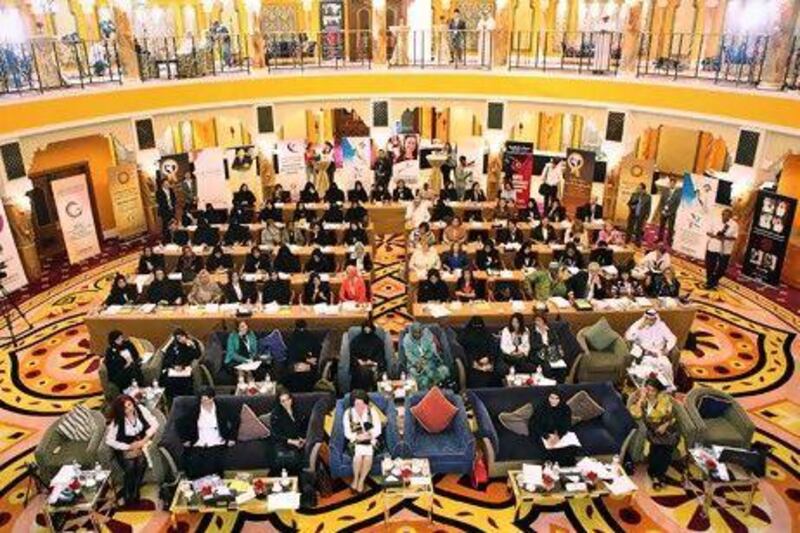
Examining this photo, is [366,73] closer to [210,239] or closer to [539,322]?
[210,239]

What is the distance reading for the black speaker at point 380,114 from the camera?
17.6 meters

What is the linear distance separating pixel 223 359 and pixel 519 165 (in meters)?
9.87

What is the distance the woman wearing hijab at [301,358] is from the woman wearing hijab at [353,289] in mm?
1321

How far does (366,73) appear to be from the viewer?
17250 mm

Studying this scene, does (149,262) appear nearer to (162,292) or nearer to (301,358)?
(162,292)

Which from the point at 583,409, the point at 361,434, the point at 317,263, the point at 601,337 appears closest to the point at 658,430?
the point at 583,409

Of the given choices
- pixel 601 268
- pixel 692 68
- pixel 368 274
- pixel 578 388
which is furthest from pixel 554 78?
pixel 578 388

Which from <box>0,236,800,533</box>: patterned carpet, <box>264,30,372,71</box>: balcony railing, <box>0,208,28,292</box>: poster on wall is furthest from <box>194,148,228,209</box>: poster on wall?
<box>0,208,28,292</box>: poster on wall

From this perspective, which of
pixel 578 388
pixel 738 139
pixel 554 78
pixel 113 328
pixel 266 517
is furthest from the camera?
pixel 554 78

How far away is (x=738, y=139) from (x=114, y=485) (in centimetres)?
1260

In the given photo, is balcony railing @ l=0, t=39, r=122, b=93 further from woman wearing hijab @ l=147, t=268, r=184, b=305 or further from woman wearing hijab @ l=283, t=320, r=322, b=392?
woman wearing hijab @ l=283, t=320, r=322, b=392

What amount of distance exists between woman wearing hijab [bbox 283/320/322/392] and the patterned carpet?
187 cm

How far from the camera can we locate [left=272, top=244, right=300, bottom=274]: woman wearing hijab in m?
12.5

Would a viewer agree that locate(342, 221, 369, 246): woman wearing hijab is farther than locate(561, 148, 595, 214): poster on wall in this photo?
No
